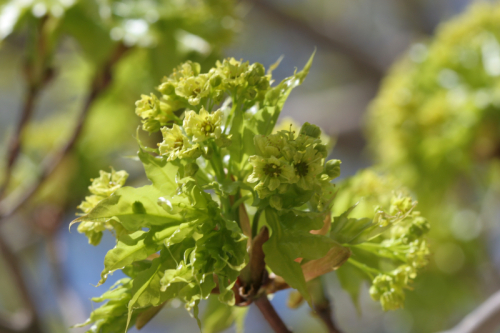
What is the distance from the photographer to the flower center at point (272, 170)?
56cm

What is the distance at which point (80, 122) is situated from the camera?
1.38m

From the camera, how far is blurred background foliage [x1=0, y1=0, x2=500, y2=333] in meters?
1.28

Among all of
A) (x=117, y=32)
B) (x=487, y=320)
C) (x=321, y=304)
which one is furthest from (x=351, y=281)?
(x=117, y=32)

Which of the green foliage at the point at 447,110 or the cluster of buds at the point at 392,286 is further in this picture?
the green foliage at the point at 447,110

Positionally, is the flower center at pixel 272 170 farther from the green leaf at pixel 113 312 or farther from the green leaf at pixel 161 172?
the green leaf at pixel 113 312

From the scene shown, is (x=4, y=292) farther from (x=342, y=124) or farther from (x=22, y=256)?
(x=342, y=124)

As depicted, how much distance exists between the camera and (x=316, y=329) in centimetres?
292

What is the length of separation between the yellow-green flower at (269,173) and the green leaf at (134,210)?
5.0 inches

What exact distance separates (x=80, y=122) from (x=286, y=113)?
169cm

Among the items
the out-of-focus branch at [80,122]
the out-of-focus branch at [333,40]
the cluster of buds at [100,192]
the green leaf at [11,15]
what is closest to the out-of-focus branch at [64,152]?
the out-of-focus branch at [80,122]

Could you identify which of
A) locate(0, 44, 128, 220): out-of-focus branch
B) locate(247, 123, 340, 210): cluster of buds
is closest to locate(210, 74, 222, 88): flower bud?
locate(247, 123, 340, 210): cluster of buds

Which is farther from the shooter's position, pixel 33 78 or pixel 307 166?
pixel 33 78

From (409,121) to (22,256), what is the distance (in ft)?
7.92

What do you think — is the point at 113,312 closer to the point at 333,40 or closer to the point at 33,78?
the point at 33,78
